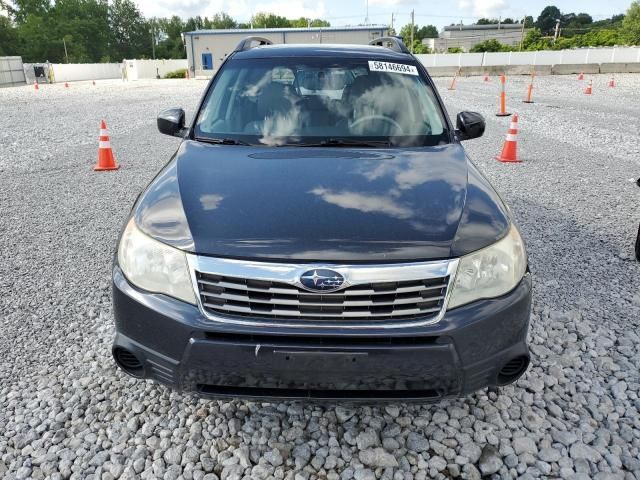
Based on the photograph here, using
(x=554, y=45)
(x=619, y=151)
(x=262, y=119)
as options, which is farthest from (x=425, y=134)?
(x=554, y=45)

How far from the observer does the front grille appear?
6.38 feet

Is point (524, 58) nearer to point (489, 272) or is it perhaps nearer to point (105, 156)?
point (105, 156)

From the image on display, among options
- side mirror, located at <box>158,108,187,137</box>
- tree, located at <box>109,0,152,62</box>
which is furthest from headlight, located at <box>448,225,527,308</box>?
tree, located at <box>109,0,152,62</box>

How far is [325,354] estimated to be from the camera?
1930mm

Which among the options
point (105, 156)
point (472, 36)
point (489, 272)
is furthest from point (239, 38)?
point (472, 36)

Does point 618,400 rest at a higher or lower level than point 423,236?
lower

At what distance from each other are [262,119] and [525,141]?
341 inches

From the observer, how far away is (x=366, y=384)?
2.00 meters

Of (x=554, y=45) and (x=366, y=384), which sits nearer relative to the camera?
(x=366, y=384)

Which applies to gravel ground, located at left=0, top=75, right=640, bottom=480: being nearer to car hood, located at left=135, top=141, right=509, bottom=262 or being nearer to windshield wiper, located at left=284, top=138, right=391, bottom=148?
car hood, located at left=135, top=141, right=509, bottom=262

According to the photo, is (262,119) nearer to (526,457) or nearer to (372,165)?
(372,165)

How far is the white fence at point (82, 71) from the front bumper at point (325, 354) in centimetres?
5001

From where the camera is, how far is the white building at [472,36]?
4439 inches

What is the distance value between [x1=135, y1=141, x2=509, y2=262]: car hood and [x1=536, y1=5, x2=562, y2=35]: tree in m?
160
